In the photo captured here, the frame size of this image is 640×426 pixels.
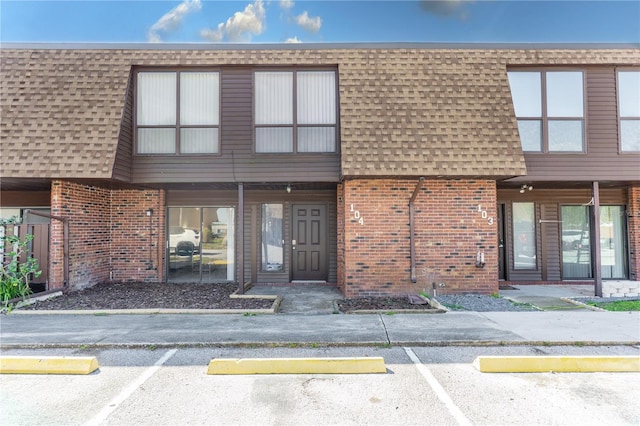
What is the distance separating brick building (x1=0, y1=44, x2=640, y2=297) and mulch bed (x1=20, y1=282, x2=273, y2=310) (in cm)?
65

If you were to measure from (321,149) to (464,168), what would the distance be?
3239 mm

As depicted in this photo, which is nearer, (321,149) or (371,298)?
(371,298)

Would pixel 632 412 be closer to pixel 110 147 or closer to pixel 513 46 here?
pixel 513 46

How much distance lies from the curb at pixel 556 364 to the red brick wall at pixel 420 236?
3.66 metres

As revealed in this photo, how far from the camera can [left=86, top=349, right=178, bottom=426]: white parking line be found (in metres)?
3.11

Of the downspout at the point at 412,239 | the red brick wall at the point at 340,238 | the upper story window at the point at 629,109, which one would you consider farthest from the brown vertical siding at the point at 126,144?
the upper story window at the point at 629,109

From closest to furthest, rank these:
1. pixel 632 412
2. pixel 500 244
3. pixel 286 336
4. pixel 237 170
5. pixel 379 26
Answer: pixel 632 412 → pixel 286 336 → pixel 237 170 → pixel 500 244 → pixel 379 26

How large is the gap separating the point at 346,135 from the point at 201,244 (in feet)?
17.0

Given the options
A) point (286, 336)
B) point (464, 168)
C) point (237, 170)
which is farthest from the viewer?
point (237, 170)

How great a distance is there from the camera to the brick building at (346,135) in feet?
24.6

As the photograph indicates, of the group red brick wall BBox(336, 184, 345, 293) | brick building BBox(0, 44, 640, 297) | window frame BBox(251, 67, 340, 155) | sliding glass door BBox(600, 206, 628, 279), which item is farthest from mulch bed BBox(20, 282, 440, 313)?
sliding glass door BBox(600, 206, 628, 279)

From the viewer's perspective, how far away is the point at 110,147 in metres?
7.45

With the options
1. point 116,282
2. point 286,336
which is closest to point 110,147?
point 116,282

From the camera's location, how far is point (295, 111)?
27.0ft
